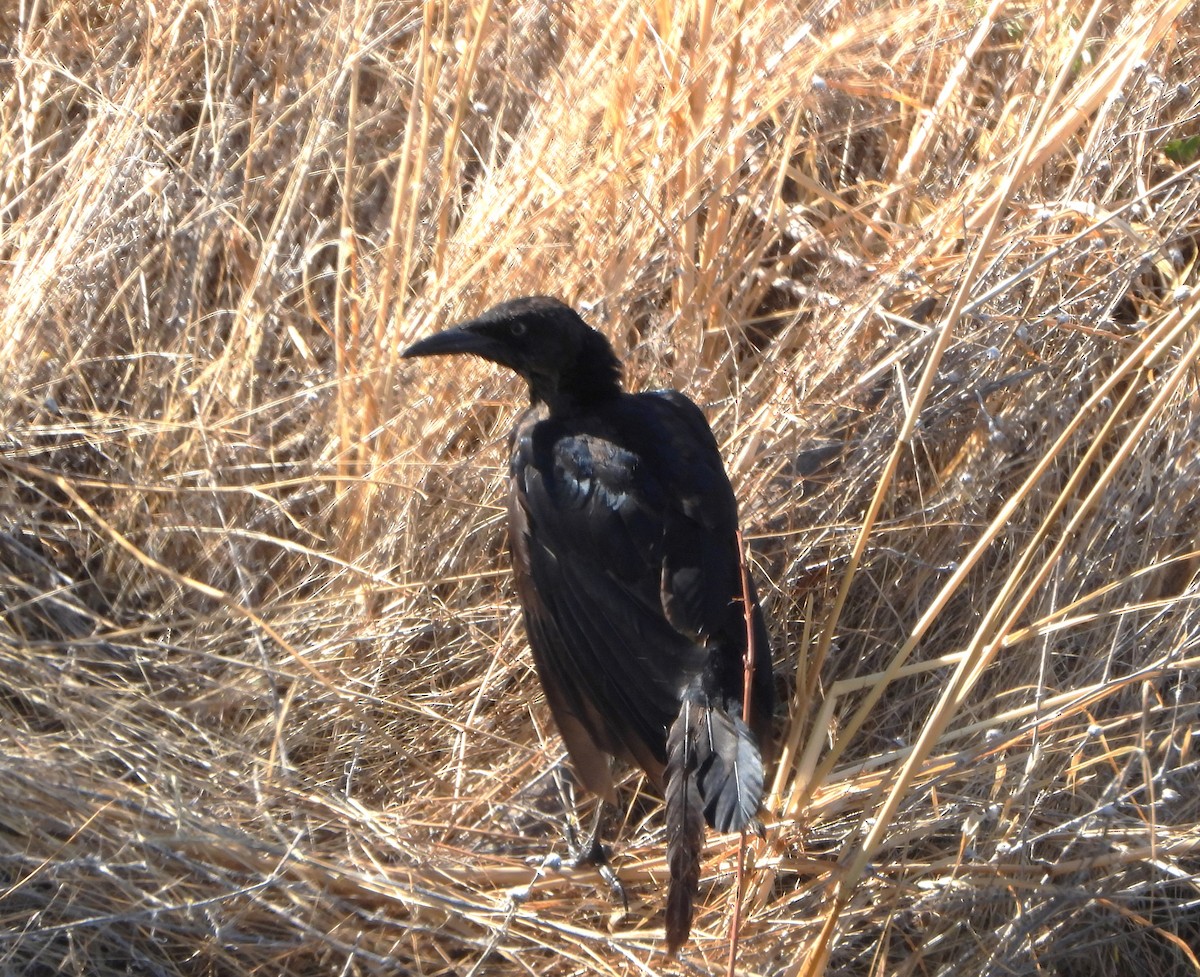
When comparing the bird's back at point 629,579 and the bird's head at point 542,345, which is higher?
the bird's head at point 542,345

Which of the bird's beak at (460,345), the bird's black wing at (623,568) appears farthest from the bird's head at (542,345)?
the bird's black wing at (623,568)

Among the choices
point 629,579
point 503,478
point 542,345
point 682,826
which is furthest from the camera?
point 503,478

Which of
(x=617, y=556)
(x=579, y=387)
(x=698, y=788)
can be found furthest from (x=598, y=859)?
(x=579, y=387)

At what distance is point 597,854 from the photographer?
9.66 ft

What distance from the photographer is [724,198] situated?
3295 mm

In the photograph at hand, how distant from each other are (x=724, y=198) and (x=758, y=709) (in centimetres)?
122

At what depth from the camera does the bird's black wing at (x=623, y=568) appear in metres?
2.80

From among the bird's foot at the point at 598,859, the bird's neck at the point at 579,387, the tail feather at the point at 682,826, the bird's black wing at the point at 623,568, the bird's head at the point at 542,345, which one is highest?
the bird's head at the point at 542,345

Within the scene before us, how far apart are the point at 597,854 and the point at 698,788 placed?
522 millimetres

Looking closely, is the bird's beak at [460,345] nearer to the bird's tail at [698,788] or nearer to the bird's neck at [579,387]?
the bird's neck at [579,387]

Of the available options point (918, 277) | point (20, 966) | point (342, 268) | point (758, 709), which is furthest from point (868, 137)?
point (20, 966)

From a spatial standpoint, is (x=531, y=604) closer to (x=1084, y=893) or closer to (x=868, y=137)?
(x=1084, y=893)

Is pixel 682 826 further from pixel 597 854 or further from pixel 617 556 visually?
pixel 617 556

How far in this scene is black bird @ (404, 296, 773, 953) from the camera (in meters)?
2.77
